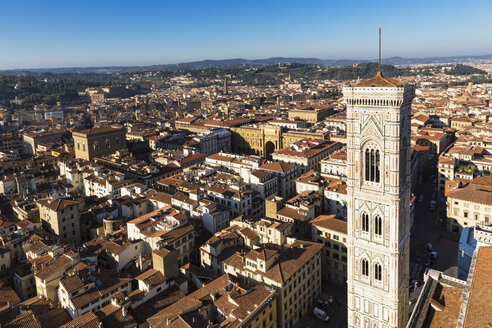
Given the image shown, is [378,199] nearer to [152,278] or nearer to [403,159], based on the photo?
[403,159]

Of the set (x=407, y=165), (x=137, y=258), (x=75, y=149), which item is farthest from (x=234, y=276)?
(x=75, y=149)

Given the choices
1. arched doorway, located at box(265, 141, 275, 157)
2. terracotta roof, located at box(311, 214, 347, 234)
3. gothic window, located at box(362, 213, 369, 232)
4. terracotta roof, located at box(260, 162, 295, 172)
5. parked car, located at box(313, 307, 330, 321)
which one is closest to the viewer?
gothic window, located at box(362, 213, 369, 232)

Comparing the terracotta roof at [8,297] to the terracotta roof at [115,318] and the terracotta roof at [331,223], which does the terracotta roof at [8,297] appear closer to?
the terracotta roof at [115,318]

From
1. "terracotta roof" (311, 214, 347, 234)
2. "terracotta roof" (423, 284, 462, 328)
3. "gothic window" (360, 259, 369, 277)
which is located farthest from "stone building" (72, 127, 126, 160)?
"terracotta roof" (423, 284, 462, 328)

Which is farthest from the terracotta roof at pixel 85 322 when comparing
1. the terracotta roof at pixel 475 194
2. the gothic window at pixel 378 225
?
the terracotta roof at pixel 475 194

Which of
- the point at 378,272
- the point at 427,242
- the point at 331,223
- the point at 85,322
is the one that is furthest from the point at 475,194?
the point at 85,322

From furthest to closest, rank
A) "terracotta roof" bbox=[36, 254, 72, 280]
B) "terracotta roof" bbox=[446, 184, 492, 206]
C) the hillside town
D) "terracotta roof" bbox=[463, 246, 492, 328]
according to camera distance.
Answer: "terracotta roof" bbox=[446, 184, 492, 206] < "terracotta roof" bbox=[36, 254, 72, 280] < the hillside town < "terracotta roof" bbox=[463, 246, 492, 328]

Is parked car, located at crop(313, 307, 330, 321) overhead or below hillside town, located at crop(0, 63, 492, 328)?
below

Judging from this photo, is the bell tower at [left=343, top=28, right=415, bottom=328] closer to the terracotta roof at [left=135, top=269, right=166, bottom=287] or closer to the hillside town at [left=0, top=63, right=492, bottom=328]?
the hillside town at [left=0, top=63, right=492, bottom=328]
